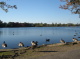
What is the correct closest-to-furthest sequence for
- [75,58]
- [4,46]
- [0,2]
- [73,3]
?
[75,58] < [0,2] < [73,3] < [4,46]

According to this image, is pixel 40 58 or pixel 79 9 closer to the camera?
pixel 40 58

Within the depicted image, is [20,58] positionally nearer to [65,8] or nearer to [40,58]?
[40,58]

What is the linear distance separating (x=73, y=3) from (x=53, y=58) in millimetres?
11557

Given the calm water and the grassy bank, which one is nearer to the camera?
the grassy bank

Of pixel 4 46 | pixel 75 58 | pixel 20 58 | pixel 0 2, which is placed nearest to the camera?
pixel 75 58

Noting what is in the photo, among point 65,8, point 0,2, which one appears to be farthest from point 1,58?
point 65,8

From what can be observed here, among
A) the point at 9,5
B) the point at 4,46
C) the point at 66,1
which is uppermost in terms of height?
the point at 66,1

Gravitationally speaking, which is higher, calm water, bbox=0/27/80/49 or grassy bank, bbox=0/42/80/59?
grassy bank, bbox=0/42/80/59

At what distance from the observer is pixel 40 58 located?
10.2 meters

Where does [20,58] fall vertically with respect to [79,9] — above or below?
below

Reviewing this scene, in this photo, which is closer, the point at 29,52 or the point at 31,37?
the point at 29,52

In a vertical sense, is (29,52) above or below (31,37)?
above

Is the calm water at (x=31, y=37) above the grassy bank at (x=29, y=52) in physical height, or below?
below

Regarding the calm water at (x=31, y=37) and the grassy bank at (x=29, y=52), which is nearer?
the grassy bank at (x=29, y=52)
